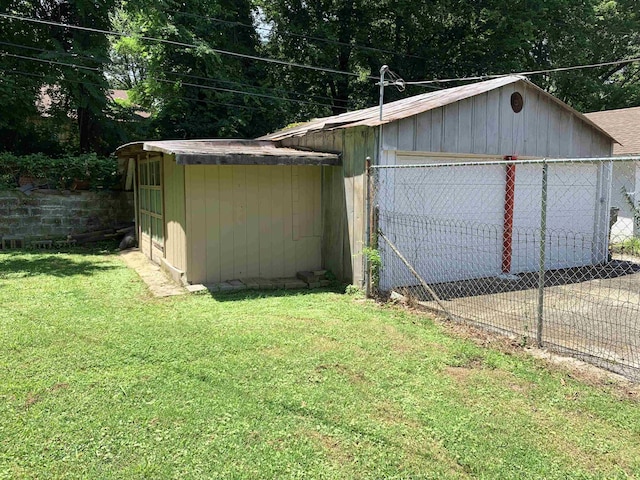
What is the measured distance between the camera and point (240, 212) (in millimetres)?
6871

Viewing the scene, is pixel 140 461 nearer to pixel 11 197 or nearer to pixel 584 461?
pixel 584 461

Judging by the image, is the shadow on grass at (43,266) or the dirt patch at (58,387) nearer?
the dirt patch at (58,387)

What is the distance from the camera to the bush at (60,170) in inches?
419

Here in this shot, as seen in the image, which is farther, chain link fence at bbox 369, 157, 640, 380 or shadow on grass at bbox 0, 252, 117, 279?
shadow on grass at bbox 0, 252, 117, 279

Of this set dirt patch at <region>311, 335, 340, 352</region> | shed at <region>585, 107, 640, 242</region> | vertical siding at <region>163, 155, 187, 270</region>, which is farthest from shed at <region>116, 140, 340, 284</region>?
shed at <region>585, 107, 640, 242</region>

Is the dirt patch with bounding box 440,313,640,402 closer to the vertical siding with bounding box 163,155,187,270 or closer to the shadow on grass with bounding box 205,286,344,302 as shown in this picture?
the shadow on grass with bounding box 205,286,344,302

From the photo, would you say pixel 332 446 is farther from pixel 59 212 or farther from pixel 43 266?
pixel 59 212

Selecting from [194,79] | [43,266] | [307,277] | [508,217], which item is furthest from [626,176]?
[43,266]

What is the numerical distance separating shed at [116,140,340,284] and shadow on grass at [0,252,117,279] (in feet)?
4.68

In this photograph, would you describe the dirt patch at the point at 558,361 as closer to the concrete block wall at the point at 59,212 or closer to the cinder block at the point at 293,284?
the cinder block at the point at 293,284

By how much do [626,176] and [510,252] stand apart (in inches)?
284

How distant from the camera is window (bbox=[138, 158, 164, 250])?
26.8 feet

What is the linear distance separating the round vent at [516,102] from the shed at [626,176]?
587 cm

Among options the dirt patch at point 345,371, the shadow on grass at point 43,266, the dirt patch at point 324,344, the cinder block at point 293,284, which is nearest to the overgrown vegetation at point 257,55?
the shadow on grass at point 43,266
